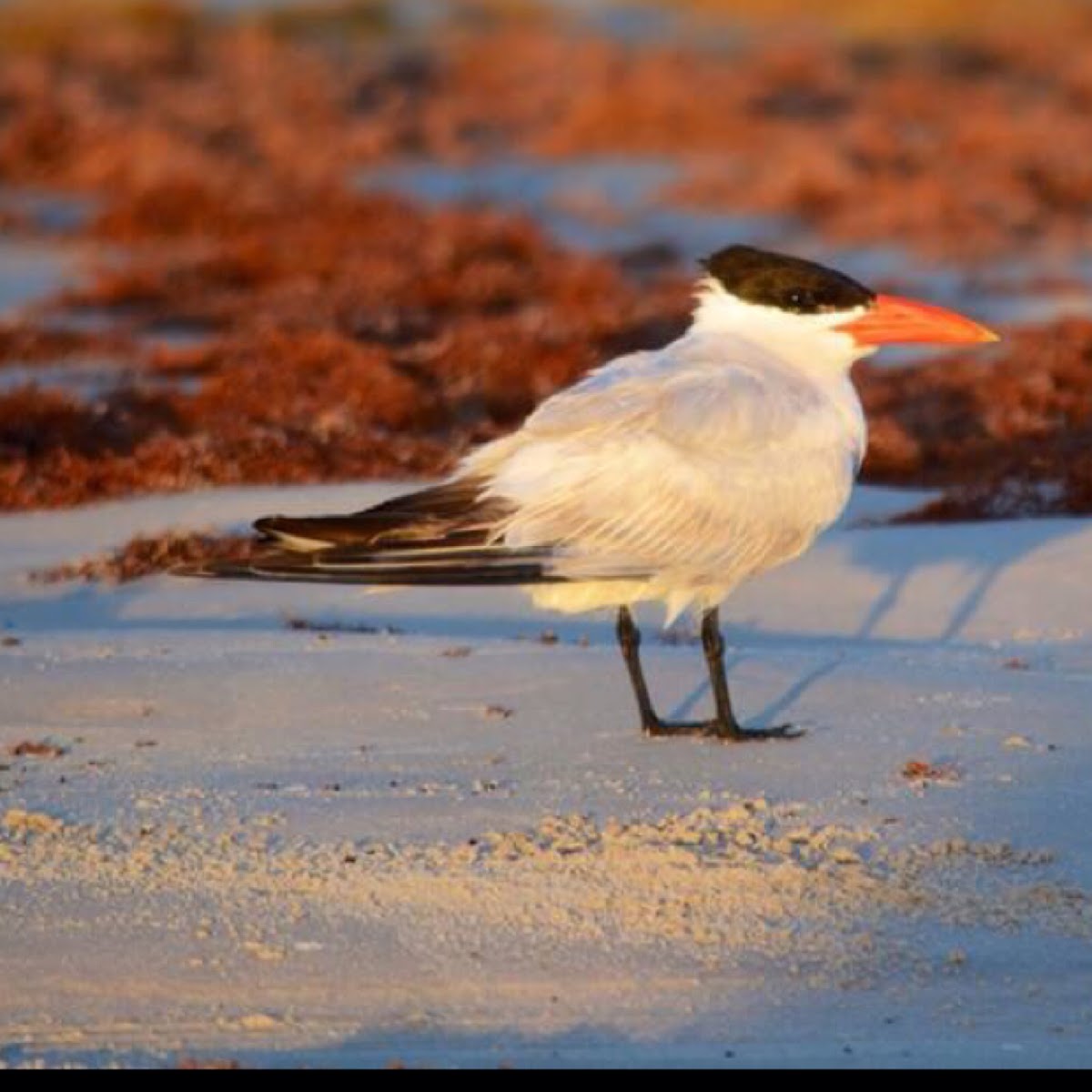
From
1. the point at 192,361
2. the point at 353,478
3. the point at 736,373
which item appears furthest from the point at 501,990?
the point at 192,361

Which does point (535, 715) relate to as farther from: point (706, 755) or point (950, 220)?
point (950, 220)

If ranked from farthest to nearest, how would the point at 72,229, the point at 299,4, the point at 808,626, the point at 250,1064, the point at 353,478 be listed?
the point at 299,4 → the point at 72,229 → the point at 353,478 → the point at 808,626 → the point at 250,1064

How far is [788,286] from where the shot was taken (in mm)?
7703

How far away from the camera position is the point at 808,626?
937 cm

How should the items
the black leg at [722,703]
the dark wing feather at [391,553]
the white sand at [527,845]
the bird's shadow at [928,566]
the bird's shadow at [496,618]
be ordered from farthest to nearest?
1. the bird's shadow at [928,566]
2. the bird's shadow at [496,618]
3. the black leg at [722,703]
4. the dark wing feather at [391,553]
5. the white sand at [527,845]

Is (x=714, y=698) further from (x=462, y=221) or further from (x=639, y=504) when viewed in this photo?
(x=462, y=221)

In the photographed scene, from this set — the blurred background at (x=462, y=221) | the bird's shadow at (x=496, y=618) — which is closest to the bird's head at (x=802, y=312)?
the bird's shadow at (x=496, y=618)

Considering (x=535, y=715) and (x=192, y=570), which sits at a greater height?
(x=192, y=570)

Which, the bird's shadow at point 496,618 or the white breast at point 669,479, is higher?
the white breast at point 669,479

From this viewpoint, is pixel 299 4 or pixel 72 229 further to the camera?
pixel 299 4

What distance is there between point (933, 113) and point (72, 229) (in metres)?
10.4

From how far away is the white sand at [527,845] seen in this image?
529 cm

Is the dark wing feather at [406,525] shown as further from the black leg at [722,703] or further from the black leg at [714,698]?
the black leg at [722,703]

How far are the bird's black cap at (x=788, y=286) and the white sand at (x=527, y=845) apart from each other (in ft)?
3.36
